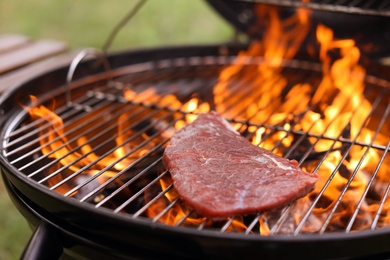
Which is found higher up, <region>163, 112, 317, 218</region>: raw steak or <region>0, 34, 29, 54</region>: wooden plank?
<region>0, 34, 29, 54</region>: wooden plank

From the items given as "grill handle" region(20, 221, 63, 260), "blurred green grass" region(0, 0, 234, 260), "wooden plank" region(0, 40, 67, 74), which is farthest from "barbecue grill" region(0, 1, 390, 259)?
"blurred green grass" region(0, 0, 234, 260)

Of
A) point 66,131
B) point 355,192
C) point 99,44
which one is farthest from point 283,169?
point 99,44

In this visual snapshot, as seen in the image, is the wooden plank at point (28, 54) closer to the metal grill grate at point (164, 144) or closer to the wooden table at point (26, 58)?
the wooden table at point (26, 58)

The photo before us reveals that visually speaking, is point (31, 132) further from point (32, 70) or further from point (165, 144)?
point (32, 70)

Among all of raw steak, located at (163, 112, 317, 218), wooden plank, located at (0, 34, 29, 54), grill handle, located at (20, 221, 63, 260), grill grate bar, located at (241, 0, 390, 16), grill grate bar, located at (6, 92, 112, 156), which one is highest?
grill grate bar, located at (241, 0, 390, 16)

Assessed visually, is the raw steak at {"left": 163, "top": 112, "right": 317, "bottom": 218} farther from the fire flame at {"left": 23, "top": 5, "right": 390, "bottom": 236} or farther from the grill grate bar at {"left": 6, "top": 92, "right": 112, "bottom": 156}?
the grill grate bar at {"left": 6, "top": 92, "right": 112, "bottom": 156}

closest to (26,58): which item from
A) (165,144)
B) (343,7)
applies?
(165,144)

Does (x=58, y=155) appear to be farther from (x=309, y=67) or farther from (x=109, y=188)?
(x=309, y=67)
